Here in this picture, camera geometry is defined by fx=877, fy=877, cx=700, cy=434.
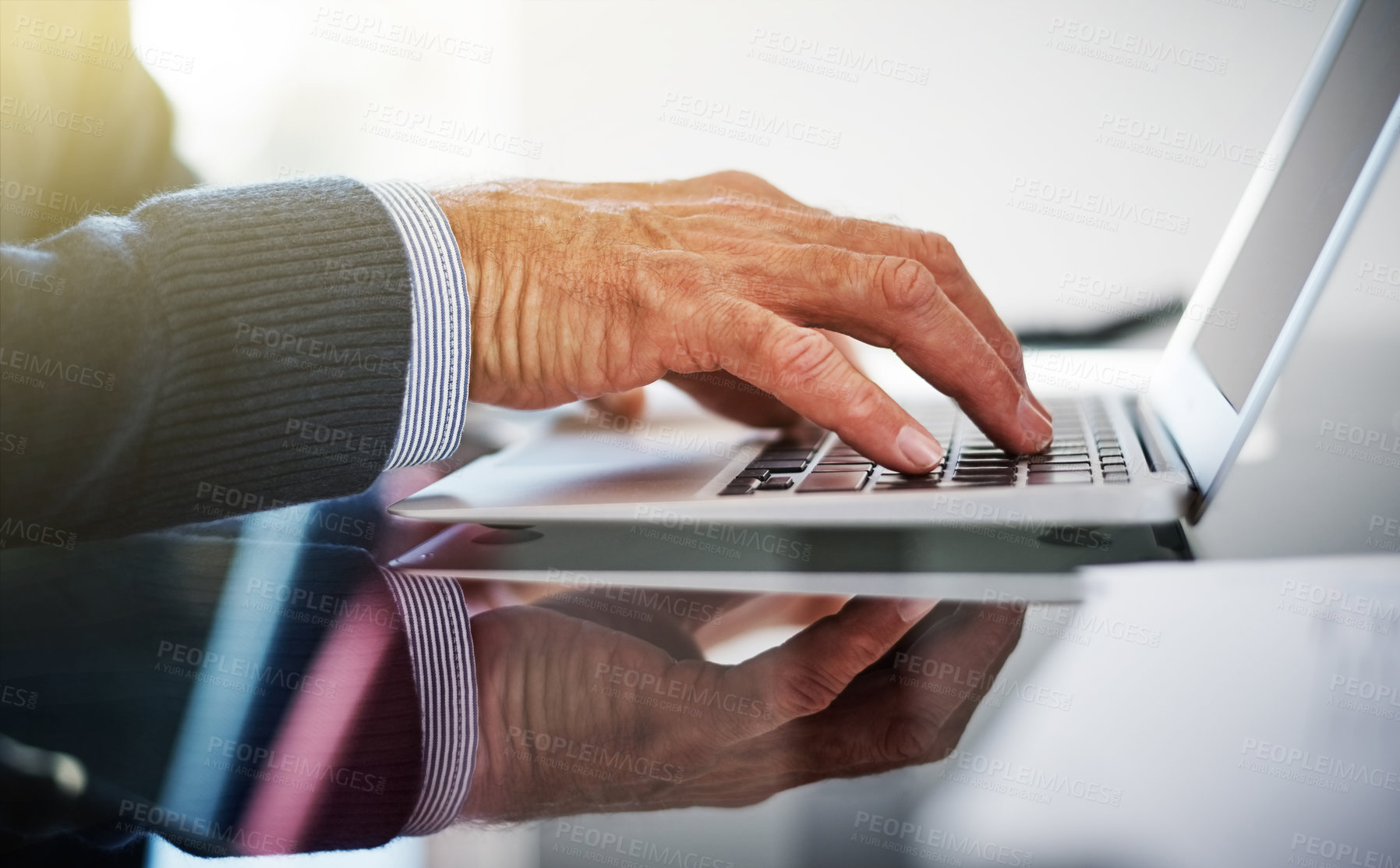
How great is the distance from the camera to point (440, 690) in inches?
12.2

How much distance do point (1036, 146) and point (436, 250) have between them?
1.32 meters

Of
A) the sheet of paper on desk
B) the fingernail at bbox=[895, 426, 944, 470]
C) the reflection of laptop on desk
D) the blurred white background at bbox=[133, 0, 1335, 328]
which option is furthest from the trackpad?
the blurred white background at bbox=[133, 0, 1335, 328]

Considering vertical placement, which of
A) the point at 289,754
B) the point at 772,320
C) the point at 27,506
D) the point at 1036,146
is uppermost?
the point at 1036,146

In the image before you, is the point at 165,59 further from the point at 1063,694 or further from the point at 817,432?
the point at 1063,694

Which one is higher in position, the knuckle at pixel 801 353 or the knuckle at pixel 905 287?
the knuckle at pixel 905 287

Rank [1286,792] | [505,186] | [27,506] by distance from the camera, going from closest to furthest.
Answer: [1286,792] → [27,506] → [505,186]

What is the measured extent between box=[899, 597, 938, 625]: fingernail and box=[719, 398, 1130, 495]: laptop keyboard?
0.08m

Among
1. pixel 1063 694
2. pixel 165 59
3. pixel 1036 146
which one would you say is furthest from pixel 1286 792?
pixel 165 59

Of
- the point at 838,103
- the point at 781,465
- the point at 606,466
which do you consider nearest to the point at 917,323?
the point at 781,465

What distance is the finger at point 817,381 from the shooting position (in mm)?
513

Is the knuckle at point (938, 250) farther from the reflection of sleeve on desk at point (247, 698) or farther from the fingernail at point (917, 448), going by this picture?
the reflection of sleeve on desk at point (247, 698)

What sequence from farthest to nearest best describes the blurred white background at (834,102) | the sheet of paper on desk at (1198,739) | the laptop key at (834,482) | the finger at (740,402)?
the blurred white background at (834,102)
the finger at (740,402)
the laptop key at (834,482)
the sheet of paper on desk at (1198,739)

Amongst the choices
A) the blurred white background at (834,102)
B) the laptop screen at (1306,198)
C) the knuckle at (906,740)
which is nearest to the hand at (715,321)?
the laptop screen at (1306,198)

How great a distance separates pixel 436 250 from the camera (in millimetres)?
536
